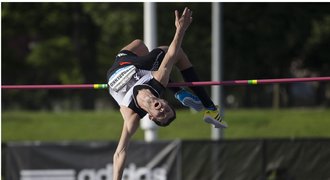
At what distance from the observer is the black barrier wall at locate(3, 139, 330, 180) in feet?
39.3

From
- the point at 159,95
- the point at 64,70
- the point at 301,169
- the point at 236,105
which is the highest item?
the point at 159,95

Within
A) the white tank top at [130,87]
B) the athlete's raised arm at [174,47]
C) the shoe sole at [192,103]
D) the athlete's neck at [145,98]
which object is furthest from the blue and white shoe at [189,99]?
the athlete's neck at [145,98]

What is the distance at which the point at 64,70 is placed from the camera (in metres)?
32.5

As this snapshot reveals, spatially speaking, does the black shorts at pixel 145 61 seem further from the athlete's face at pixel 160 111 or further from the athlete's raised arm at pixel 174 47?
the athlete's face at pixel 160 111

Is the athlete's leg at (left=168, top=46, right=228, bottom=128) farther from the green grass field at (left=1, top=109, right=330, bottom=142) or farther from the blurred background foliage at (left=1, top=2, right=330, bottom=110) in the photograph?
the blurred background foliage at (left=1, top=2, right=330, bottom=110)

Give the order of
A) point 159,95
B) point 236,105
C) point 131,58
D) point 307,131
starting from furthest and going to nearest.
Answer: point 236,105, point 307,131, point 131,58, point 159,95

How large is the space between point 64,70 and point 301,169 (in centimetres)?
2150

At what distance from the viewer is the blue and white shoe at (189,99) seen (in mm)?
8758

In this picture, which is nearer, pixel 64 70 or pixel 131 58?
pixel 131 58

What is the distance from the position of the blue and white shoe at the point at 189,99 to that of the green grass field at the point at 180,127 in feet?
38.8

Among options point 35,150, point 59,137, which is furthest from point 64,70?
point 35,150

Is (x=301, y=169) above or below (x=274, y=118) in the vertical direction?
above

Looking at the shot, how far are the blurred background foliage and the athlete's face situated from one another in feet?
55.2

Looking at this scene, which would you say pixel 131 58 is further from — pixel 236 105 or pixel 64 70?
pixel 236 105
